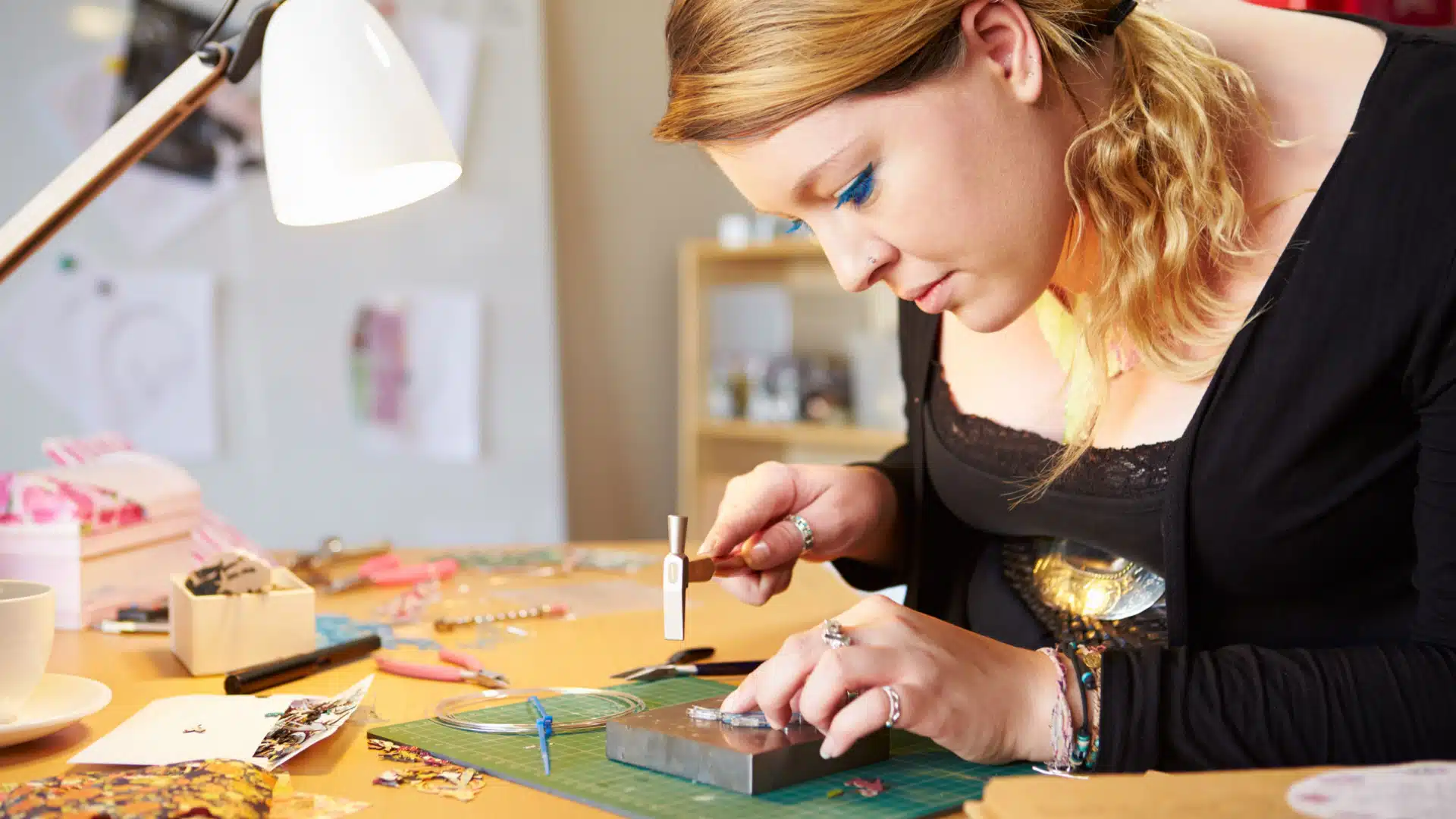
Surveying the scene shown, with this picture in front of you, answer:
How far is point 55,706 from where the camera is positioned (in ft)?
2.89

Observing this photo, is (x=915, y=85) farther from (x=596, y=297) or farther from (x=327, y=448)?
(x=596, y=297)

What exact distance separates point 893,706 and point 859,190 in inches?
13.5

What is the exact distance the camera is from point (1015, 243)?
3.01 feet

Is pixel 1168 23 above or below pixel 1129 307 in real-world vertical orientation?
above

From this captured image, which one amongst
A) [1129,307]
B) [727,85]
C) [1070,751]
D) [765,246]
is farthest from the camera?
[765,246]

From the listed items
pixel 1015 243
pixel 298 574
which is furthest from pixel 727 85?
pixel 298 574

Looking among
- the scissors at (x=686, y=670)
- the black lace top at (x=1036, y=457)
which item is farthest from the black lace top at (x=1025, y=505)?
the scissors at (x=686, y=670)

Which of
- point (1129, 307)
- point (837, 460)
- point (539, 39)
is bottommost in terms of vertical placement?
point (837, 460)

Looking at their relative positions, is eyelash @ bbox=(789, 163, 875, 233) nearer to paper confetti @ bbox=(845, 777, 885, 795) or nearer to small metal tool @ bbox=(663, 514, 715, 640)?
small metal tool @ bbox=(663, 514, 715, 640)

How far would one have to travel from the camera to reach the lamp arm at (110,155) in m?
0.97

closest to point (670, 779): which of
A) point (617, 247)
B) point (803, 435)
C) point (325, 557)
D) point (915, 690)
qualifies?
point (915, 690)

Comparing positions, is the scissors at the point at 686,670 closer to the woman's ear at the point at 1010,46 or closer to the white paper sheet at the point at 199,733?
the white paper sheet at the point at 199,733

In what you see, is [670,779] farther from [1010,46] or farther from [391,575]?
[391,575]

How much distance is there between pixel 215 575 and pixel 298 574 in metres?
0.33
